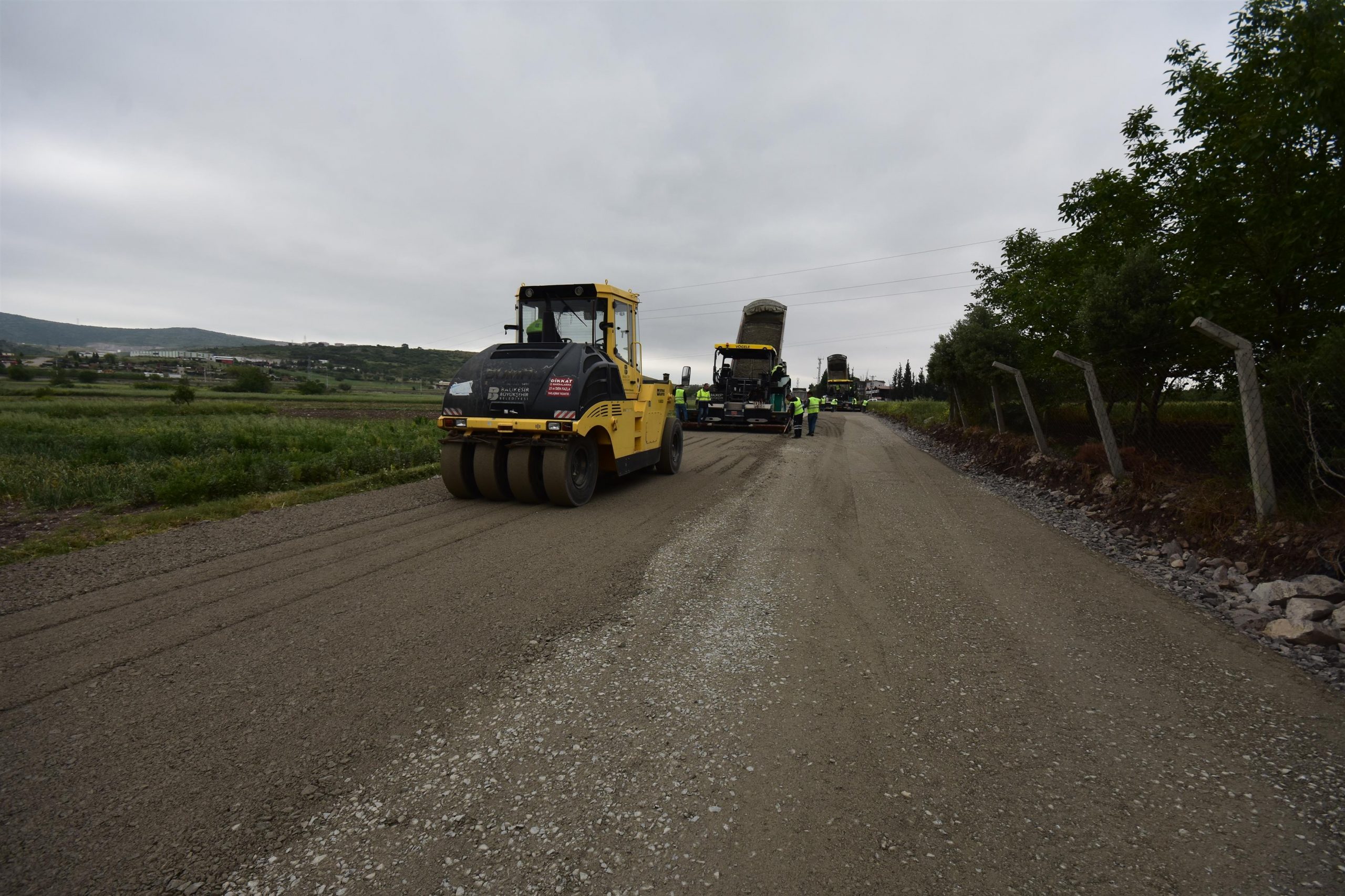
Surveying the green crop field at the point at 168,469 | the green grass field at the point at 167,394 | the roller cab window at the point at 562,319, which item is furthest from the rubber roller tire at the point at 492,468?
the green grass field at the point at 167,394

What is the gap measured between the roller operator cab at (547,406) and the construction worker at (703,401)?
498 inches

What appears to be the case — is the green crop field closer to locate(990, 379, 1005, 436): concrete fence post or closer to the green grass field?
locate(990, 379, 1005, 436): concrete fence post

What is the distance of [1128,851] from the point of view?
7.25 feet

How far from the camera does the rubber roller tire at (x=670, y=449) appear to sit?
35.3 ft

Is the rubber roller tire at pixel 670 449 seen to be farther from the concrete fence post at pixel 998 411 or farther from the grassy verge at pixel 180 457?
the concrete fence post at pixel 998 411

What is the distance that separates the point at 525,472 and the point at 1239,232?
9995 millimetres

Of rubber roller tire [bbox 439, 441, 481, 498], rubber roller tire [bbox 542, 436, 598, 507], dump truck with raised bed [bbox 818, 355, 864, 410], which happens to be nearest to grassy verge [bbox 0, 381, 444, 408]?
dump truck with raised bed [bbox 818, 355, 864, 410]

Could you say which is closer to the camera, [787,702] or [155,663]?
[787,702]

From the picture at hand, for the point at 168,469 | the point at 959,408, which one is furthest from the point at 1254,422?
the point at 959,408

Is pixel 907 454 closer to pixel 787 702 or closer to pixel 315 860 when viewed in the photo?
pixel 787 702

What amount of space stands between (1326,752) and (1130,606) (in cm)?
188

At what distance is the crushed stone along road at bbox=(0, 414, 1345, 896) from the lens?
215cm

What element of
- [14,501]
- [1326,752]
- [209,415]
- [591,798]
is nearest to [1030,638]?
[1326,752]

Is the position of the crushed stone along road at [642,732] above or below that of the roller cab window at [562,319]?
below
